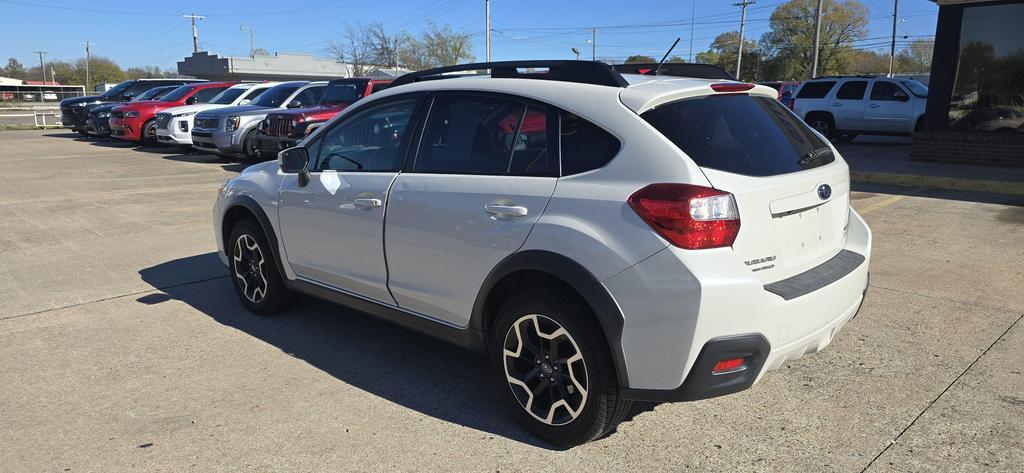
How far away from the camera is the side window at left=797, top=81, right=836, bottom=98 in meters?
19.9

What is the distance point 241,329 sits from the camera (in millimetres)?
4906

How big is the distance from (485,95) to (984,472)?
2.80m

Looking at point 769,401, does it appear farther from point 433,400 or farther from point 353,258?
point 353,258

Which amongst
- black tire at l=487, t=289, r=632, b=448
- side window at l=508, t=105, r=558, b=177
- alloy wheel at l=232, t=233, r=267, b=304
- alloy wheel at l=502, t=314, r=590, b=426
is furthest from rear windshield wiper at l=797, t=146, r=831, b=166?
alloy wheel at l=232, t=233, r=267, b=304

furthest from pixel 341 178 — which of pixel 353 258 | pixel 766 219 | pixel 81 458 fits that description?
pixel 766 219

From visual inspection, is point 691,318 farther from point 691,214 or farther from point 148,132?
point 148,132

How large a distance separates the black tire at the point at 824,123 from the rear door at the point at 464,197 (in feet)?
59.5

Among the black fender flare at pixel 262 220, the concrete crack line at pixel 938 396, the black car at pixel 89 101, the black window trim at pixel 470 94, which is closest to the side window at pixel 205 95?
the black car at pixel 89 101

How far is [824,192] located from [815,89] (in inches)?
732

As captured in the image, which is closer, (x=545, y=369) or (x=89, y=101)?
(x=545, y=369)

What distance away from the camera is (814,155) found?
3.51 metres

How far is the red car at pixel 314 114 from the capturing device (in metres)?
12.8

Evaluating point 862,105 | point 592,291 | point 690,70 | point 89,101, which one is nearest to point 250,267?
point 592,291

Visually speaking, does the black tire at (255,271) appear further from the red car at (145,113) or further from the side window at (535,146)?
the red car at (145,113)
